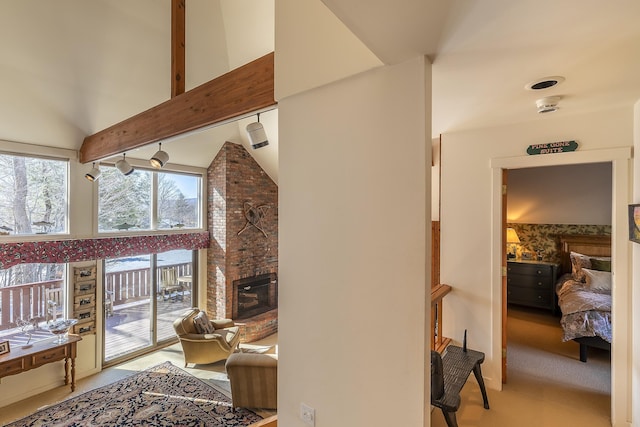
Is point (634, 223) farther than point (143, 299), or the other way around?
point (143, 299)

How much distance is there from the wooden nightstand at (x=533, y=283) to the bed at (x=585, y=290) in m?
0.19

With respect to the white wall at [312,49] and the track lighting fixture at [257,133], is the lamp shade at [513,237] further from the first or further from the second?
the white wall at [312,49]

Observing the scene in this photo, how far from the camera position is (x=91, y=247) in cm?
414

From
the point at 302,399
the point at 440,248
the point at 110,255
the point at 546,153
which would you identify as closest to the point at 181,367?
the point at 110,255

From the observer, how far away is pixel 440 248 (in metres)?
3.07

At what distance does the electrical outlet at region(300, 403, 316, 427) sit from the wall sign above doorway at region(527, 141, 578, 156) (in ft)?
8.73

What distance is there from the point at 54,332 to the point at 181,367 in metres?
1.65

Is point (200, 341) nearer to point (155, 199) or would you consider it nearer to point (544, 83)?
point (155, 199)

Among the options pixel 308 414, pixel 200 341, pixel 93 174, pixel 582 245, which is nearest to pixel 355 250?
pixel 308 414

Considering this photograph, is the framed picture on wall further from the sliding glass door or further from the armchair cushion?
the sliding glass door

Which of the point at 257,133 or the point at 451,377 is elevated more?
the point at 257,133

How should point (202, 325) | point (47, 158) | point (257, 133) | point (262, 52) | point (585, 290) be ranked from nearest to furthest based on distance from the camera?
1. point (257, 133)
2. point (262, 52)
3. point (47, 158)
4. point (585, 290)
5. point (202, 325)

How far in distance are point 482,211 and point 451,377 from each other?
4.92 feet

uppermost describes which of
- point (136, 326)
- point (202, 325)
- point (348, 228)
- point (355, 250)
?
point (348, 228)
